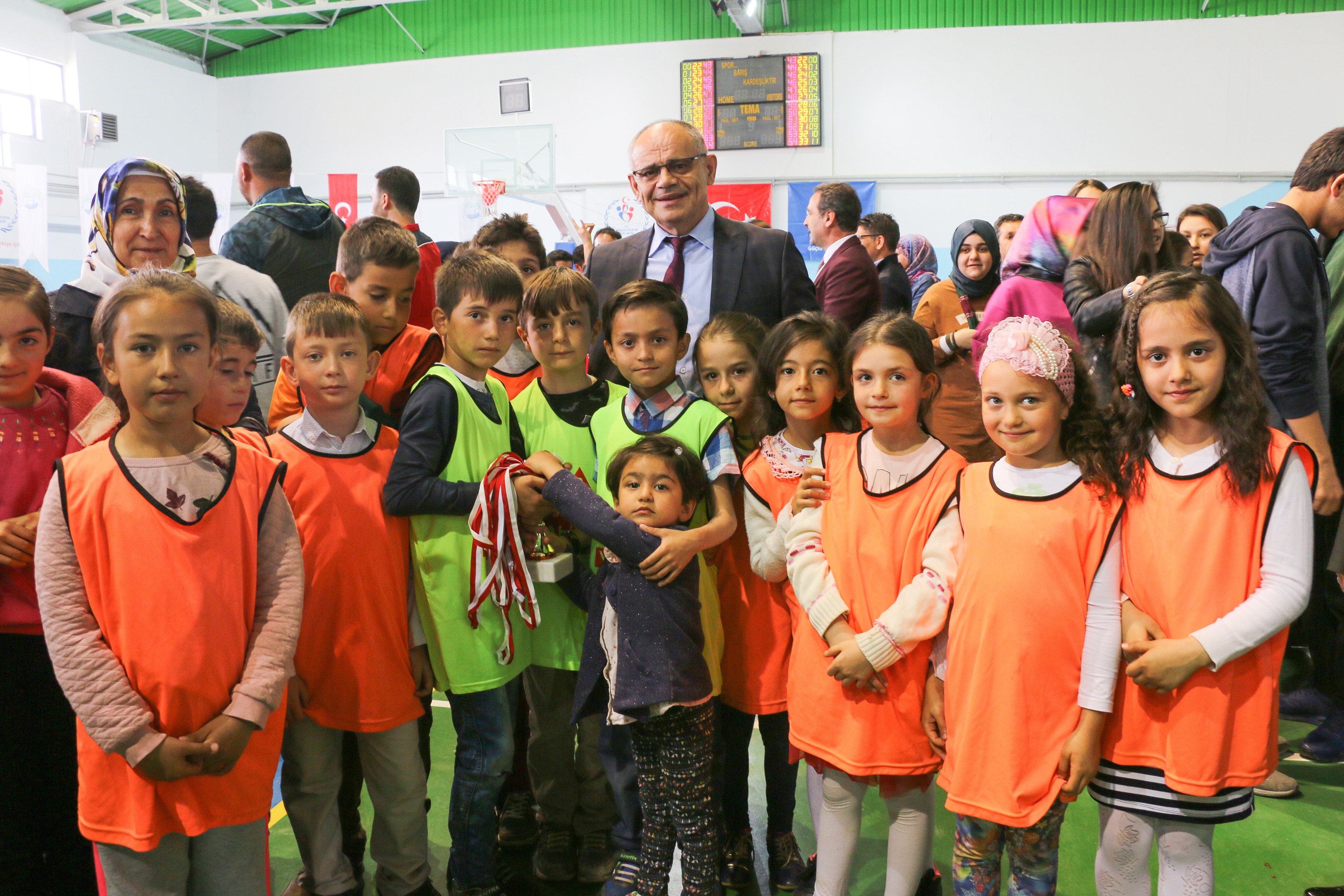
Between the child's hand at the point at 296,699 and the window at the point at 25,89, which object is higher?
the window at the point at 25,89

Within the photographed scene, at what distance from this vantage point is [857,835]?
1856 mm

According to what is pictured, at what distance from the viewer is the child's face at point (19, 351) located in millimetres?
1676

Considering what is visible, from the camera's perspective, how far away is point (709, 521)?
6.55 ft

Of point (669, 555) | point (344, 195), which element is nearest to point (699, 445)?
point (669, 555)

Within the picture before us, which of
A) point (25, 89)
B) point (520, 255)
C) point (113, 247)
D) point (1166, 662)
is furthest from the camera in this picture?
point (25, 89)

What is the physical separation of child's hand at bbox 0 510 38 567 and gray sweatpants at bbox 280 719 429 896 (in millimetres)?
631

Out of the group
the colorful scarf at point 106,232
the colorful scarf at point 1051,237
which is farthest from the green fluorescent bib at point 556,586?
the colorful scarf at point 1051,237

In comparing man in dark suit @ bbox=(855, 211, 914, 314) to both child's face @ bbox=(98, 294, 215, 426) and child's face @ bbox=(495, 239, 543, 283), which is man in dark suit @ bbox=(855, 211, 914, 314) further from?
child's face @ bbox=(98, 294, 215, 426)

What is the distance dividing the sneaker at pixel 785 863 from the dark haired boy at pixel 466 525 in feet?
2.25

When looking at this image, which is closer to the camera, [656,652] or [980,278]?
[656,652]

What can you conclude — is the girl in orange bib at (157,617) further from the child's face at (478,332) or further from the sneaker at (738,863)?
the sneaker at (738,863)

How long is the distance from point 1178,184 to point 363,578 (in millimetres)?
11534

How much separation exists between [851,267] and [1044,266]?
709mm

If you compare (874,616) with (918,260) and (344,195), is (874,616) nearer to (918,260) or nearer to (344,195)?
(918,260)
